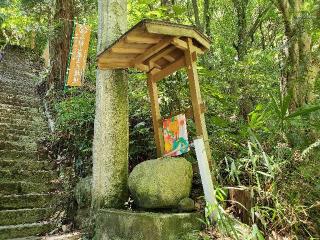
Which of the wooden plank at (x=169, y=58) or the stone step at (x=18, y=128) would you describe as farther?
the stone step at (x=18, y=128)

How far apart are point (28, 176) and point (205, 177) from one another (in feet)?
13.3

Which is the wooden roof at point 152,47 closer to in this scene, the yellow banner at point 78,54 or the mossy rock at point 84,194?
the mossy rock at point 84,194

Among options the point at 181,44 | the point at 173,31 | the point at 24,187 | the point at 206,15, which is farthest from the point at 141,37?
the point at 206,15

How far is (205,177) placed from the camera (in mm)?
3896

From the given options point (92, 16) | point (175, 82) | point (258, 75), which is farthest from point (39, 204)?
point (92, 16)

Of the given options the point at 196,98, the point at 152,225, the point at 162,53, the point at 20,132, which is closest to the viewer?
the point at 152,225

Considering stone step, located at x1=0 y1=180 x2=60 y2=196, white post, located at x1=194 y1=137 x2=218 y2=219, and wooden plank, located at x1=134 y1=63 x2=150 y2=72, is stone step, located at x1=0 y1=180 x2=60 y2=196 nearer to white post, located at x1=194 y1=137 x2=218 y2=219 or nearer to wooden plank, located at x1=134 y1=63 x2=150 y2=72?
wooden plank, located at x1=134 y1=63 x2=150 y2=72

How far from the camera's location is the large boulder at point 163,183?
162 inches

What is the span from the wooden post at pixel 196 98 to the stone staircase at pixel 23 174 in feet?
9.86

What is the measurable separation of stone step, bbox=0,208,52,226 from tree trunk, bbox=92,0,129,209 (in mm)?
1411

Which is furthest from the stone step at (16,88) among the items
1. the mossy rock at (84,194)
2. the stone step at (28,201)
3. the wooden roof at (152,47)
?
the wooden roof at (152,47)

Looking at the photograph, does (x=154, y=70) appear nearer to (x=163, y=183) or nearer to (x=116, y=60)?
(x=116, y=60)

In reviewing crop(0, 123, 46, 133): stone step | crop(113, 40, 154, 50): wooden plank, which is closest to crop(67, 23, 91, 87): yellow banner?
crop(0, 123, 46, 133): stone step

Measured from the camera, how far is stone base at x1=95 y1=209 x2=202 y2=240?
12.2 ft
